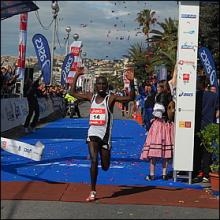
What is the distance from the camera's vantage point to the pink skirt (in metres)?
9.70

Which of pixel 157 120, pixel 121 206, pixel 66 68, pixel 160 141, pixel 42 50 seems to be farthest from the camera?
pixel 66 68

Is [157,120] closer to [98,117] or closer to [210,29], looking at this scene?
[98,117]

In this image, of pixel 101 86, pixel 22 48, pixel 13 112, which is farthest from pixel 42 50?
pixel 101 86

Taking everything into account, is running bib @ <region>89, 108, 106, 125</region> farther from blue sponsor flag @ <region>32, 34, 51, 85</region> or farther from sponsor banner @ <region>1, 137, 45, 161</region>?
blue sponsor flag @ <region>32, 34, 51, 85</region>

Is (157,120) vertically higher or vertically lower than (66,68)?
lower

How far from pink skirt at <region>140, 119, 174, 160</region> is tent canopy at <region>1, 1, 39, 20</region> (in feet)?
10.1

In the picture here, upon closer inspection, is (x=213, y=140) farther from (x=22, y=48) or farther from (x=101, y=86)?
(x=22, y=48)

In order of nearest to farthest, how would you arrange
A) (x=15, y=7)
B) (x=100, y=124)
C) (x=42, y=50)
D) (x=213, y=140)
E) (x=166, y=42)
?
(x=100, y=124)
(x=15, y=7)
(x=213, y=140)
(x=42, y=50)
(x=166, y=42)

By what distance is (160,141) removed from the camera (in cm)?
970

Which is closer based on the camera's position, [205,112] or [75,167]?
[205,112]

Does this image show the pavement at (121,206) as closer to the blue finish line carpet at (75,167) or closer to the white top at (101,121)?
the blue finish line carpet at (75,167)

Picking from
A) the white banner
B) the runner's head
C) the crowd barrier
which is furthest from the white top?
the crowd barrier

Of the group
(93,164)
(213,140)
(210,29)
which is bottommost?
(93,164)

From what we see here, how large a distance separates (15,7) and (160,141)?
3.47 metres
